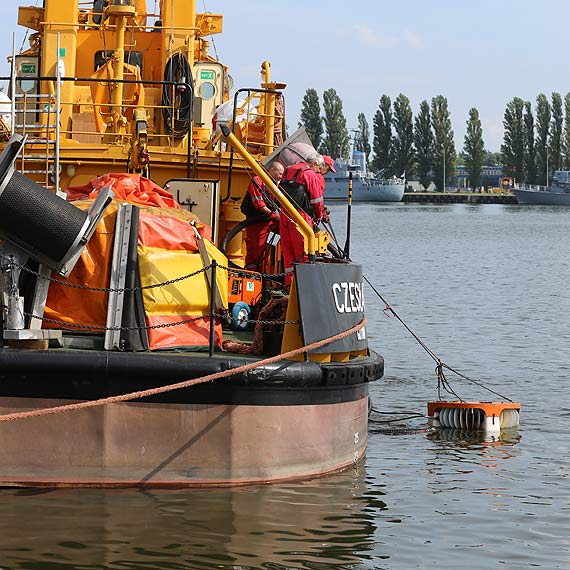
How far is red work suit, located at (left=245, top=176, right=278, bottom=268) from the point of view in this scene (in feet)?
37.8

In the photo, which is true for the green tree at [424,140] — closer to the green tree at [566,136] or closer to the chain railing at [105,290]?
the green tree at [566,136]

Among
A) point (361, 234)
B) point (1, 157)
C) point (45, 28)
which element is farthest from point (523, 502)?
point (361, 234)

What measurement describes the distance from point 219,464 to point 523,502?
7.93 ft

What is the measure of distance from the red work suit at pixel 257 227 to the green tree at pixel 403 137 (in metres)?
122

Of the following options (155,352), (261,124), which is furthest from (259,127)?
(155,352)

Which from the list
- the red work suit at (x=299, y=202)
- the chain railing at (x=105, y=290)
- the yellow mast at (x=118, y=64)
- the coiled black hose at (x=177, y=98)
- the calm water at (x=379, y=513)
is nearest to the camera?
the calm water at (x=379, y=513)

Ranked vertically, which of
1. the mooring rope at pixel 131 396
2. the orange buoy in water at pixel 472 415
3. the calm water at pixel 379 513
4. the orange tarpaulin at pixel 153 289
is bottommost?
the calm water at pixel 379 513

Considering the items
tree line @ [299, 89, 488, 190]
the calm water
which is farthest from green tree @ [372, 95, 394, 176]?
the calm water

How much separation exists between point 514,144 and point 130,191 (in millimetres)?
123984

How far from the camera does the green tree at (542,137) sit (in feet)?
429

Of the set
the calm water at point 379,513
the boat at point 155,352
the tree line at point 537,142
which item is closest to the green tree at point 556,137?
the tree line at point 537,142

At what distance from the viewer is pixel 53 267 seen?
912 centimetres

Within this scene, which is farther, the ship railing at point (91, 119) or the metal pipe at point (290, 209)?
the ship railing at point (91, 119)

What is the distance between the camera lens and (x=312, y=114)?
125312 mm
